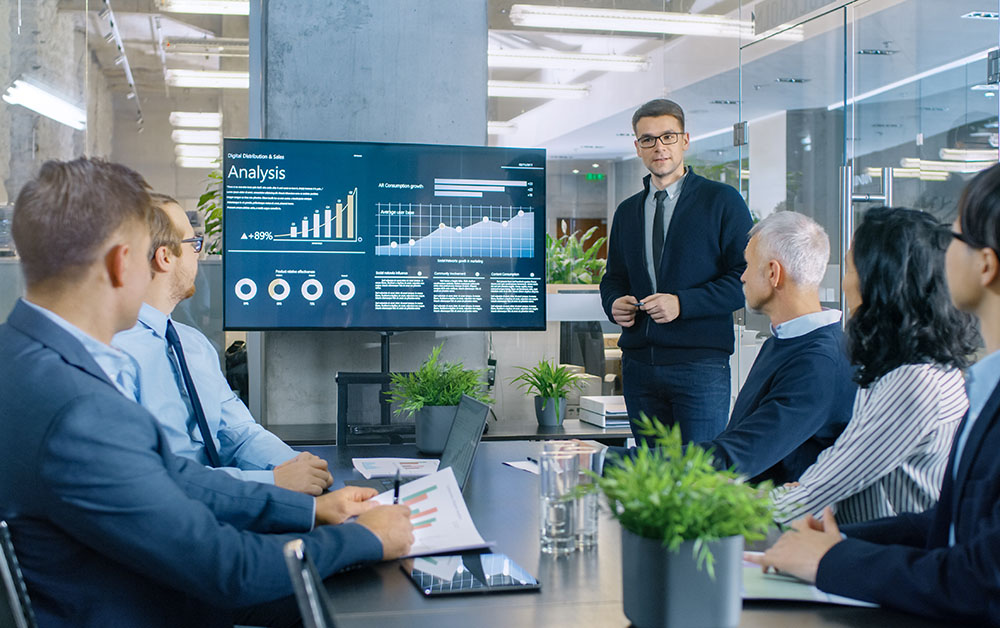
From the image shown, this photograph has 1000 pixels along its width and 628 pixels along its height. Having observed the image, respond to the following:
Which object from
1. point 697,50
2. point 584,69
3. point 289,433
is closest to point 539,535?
point 289,433

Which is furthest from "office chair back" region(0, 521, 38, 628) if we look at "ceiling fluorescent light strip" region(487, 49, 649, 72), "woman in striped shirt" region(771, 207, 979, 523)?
"ceiling fluorescent light strip" region(487, 49, 649, 72)

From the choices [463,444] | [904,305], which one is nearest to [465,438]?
[463,444]

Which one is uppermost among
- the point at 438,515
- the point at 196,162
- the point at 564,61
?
the point at 564,61

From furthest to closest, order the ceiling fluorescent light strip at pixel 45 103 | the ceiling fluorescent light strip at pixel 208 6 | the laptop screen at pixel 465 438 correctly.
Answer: the ceiling fluorescent light strip at pixel 208 6 < the ceiling fluorescent light strip at pixel 45 103 < the laptop screen at pixel 465 438

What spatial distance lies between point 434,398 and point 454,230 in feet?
4.41

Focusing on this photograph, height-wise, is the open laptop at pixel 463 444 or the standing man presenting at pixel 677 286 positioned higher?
the standing man presenting at pixel 677 286

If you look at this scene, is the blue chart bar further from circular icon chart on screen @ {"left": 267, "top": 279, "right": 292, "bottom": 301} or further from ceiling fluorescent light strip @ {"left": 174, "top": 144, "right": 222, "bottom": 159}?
ceiling fluorescent light strip @ {"left": 174, "top": 144, "right": 222, "bottom": 159}

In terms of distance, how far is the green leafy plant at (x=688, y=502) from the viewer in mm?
1071

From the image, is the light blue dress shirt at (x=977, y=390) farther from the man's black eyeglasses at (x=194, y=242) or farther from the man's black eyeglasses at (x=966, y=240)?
the man's black eyeglasses at (x=194, y=242)

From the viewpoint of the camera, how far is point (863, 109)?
12.5ft

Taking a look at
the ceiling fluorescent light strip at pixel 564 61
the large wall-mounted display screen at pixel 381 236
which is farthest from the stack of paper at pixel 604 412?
the ceiling fluorescent light strip at pixel 564 61

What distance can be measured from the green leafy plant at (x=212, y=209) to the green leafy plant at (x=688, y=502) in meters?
3.61

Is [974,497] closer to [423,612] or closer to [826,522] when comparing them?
[826,522]

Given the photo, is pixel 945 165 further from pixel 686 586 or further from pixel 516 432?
pixel 686 586
